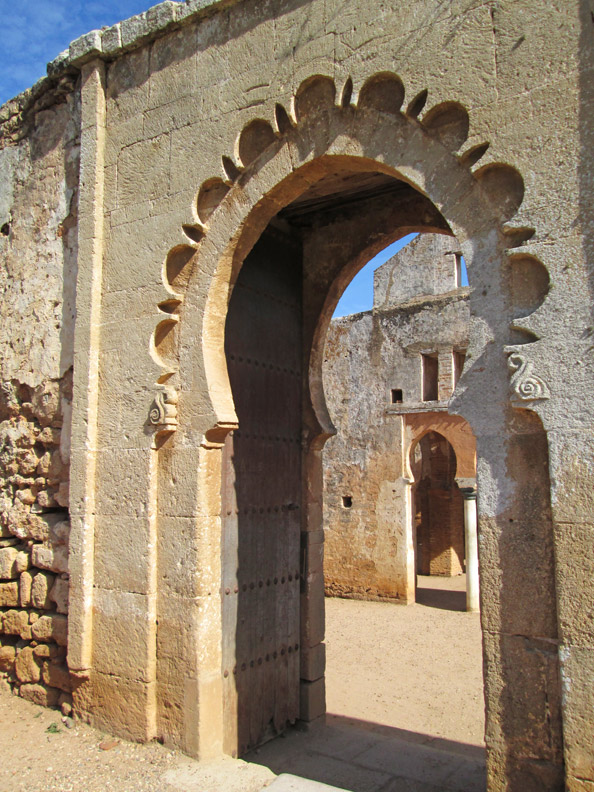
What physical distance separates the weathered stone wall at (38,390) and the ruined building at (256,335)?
0.02 metres

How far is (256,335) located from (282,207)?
4.19 ft

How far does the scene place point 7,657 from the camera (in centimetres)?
485

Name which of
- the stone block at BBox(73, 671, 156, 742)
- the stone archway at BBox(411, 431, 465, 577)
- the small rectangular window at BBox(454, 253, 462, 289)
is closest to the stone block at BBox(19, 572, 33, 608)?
the stone block at BBox(73, 671, 156, 742)

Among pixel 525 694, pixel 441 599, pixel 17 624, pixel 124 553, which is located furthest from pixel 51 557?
pixel 441 599

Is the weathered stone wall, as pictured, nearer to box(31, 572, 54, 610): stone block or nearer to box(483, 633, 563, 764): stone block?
box(31, 572, 54, 610): stone block

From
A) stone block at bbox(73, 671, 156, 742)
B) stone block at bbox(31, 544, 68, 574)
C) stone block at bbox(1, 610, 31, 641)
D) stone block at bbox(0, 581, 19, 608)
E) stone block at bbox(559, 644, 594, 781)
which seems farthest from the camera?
stone block at bbox(0, 581, 19, 608)

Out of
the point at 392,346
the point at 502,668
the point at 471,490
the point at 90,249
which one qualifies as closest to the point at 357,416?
the point at 392,346

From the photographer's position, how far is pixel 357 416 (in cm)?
1232

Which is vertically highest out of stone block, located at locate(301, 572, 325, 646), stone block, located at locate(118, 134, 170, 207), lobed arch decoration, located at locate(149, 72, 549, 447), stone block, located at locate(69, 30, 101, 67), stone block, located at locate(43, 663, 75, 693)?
stone block, located at locate(69, 30, 101, 67)

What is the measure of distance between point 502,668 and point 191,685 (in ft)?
6.07

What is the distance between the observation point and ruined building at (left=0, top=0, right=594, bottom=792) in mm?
2951

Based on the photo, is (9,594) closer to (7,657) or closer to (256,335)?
(7,657)

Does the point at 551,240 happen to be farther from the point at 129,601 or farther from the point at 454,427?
the point at 454,427

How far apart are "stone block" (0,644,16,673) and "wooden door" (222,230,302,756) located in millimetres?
1637
